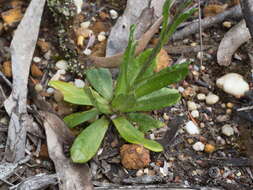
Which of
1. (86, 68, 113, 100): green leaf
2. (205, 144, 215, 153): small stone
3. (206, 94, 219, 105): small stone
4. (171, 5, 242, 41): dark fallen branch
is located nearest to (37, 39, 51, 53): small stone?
(86, 68, 113, 100): green leaf

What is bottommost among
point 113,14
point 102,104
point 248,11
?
point 102,104

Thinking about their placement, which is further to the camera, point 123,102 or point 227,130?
point 227,130

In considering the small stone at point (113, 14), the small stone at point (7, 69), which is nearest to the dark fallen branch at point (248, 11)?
the small stone at point (113, 14)

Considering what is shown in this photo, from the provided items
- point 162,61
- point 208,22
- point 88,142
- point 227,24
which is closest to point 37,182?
point 88,142

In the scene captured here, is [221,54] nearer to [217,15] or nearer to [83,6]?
[217,15]

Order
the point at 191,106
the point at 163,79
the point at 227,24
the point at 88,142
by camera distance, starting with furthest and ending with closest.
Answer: the point at 227,24
the point at 191,106
the point at 88,142
the point at 163,79

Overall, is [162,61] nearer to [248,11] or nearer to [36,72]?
[248,11]

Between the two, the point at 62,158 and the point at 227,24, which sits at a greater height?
the point at 227,24

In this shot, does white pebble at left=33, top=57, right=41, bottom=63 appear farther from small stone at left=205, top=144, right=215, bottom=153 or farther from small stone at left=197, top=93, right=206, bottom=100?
small stone at left=205, top=144, right=215, bottom=153
